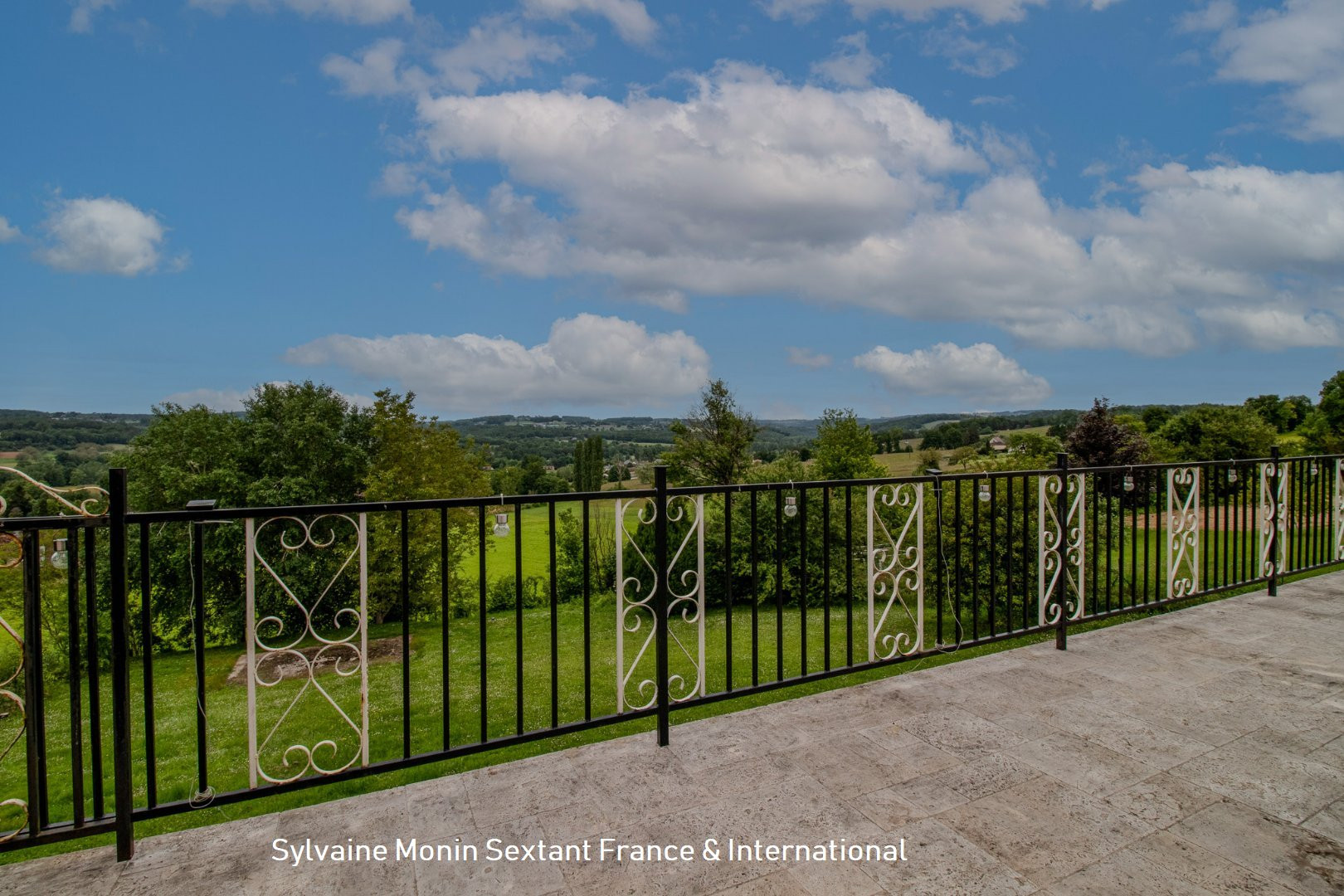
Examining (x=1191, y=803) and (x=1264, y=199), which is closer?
(x=1191, y=803)

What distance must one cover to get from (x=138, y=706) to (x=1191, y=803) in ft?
31.2

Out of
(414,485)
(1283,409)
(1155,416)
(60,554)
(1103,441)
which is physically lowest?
(414,485)

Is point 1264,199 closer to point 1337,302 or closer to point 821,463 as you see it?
point 1337,302

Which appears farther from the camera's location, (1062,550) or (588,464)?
(588,464)

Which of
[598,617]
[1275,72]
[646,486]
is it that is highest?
[1275,72]

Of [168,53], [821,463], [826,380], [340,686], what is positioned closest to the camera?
[340,686]

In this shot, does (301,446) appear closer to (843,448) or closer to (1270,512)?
(843,448)

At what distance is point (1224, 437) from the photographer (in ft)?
55.7

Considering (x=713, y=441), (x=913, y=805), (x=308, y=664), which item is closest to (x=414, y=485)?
(x=308, y=664)

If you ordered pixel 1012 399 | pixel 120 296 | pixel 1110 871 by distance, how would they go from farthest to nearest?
pixel 1012 399 < pixel 120 296 < pixel 1110 871

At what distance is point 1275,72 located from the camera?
25.3 feet

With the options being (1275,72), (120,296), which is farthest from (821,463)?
(120,296)

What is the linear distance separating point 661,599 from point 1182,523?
11.2 ft

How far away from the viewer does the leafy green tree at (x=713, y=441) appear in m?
22.2
